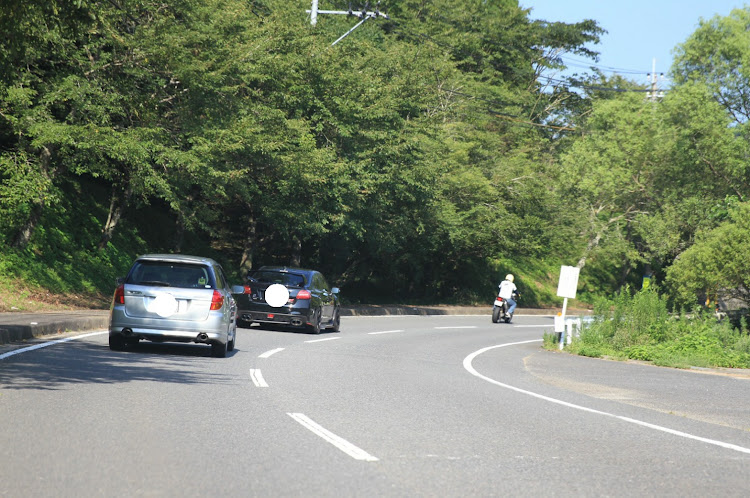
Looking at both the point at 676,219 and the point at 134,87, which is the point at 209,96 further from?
the point at 676,219

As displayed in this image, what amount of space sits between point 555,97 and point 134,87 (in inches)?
1996

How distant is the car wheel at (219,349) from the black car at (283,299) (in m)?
6.77

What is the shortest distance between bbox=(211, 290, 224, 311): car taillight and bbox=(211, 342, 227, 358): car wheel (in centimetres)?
62

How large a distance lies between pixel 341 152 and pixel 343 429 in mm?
25164

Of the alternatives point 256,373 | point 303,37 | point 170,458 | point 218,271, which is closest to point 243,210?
point 303,37

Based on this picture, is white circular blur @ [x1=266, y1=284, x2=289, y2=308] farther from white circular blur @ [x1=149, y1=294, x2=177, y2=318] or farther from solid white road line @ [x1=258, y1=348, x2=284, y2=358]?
white circular blur @ [x1=149, y1=294, x2=177, y2=318]

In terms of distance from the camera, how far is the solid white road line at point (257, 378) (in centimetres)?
1215

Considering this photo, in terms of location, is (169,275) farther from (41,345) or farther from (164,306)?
(41,345)

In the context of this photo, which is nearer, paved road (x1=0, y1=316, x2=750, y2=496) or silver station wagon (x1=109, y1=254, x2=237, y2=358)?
paved road (x1=0, y1=316, x2=750, y2=496)

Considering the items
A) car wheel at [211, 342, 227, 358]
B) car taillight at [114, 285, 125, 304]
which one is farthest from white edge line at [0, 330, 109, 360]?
car wheel at [211, 342, 227, 358]

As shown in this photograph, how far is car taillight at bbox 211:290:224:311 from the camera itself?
49.5ft

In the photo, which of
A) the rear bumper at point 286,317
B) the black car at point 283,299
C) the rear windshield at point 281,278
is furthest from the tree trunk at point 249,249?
the rear bumper at point 286,317

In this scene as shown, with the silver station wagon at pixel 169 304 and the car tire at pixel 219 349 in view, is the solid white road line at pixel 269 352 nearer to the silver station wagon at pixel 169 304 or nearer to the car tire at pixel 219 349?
the car tire at pixel 219 349

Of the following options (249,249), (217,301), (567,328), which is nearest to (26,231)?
(249,249)
